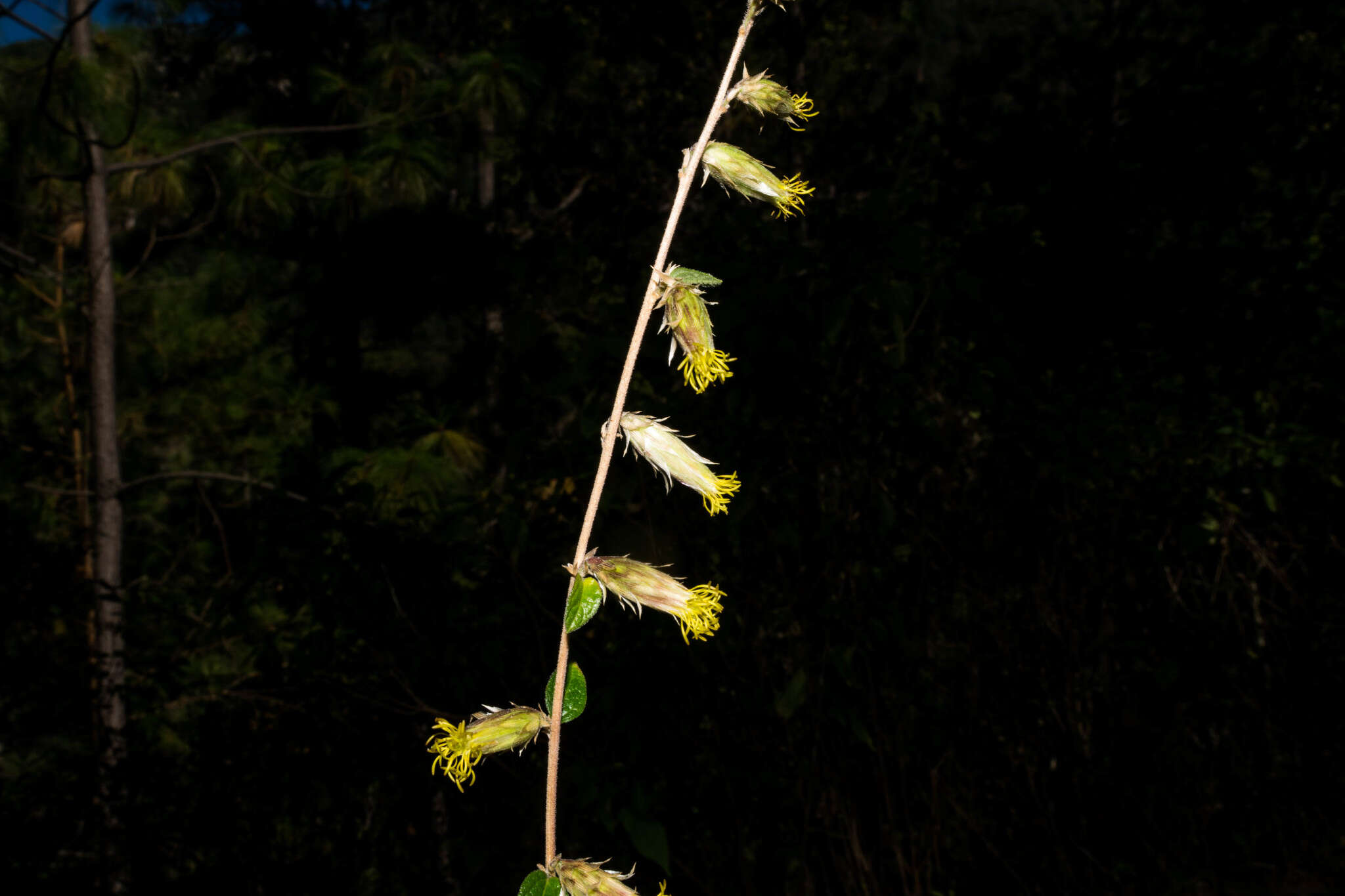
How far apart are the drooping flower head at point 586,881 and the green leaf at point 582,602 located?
0.66ft

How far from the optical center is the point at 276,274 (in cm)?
1052

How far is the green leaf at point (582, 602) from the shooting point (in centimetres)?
72

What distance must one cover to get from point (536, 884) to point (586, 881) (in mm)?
42

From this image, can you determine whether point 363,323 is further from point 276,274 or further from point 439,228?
point 439,228

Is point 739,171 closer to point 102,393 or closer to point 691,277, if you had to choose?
point 691,277

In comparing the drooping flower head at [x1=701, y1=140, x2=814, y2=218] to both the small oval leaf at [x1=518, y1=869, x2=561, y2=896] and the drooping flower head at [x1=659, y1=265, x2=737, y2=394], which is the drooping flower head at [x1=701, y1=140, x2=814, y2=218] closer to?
the drooping flower head at [x1=659, y1=265, x2=737, y2=394]

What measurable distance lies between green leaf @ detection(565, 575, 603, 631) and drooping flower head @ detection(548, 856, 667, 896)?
0.20m

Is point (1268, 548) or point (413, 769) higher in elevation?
point (1268, 548)

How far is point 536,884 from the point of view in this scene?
0.73m

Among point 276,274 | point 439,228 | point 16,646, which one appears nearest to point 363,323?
point 276,274

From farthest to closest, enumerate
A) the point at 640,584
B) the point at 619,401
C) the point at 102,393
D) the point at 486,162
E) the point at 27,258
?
the point at 486,162 → the point at 102,393 → the point at 27,258 → the point at 640,584 → the point at 619,401

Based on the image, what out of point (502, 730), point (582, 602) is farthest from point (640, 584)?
point (502, 730)

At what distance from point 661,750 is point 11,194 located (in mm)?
4784

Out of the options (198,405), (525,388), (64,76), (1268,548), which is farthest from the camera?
(198,405)
